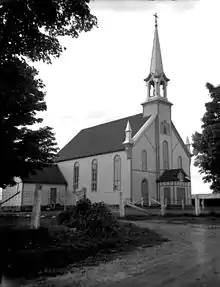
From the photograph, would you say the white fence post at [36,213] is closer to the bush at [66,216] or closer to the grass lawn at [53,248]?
the grass lawn at [53,248]

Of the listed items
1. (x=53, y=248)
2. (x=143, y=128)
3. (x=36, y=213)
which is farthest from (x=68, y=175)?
(x=53, y=248)

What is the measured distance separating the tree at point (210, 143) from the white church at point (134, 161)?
983cm

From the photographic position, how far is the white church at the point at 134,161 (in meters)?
35.3

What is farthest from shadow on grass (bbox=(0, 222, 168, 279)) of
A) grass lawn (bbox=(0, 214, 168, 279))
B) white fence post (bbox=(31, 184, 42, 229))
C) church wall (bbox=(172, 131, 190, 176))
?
church wall (bbox=(172, 131, 190, 176))

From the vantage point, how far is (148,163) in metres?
37.0

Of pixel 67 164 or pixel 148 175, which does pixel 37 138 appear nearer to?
pixel 148 175

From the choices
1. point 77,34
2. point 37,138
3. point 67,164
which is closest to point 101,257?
point 77,34

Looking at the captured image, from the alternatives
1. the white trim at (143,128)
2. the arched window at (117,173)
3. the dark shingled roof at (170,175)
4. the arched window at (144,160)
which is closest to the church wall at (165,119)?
the white trim at (143,128)

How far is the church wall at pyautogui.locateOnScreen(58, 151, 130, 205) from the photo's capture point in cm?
3494

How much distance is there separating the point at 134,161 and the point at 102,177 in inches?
195

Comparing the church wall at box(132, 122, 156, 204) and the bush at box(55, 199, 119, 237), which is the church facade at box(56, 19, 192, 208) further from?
the bush at box(55, 199, 119, 237)

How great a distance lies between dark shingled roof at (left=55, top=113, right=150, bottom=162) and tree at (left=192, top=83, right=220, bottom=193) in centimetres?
1258

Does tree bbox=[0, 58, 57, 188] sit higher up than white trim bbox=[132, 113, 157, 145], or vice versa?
white trim bbox=[132, 113, 157, 145]

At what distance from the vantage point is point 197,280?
5.69 m
